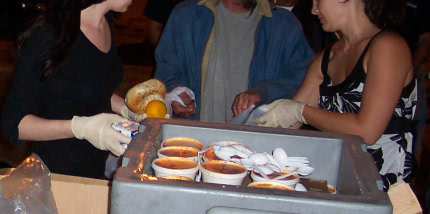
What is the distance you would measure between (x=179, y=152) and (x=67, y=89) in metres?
0.74

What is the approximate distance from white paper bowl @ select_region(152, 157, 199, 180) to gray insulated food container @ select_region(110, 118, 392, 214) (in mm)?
27

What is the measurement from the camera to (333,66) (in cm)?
221

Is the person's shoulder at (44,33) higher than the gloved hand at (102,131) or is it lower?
higher

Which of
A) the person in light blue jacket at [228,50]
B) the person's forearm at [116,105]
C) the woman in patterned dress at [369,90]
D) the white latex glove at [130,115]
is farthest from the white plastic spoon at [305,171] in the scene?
the person in light blue jacket at [228,50]

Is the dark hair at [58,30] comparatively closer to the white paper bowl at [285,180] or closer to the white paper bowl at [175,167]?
the white paper bowl at [175,167]

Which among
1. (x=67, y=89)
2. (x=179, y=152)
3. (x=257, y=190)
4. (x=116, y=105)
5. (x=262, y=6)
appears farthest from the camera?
(x=262, y=6)

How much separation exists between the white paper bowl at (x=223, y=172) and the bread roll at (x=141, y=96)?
0.78m

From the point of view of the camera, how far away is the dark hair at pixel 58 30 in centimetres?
175

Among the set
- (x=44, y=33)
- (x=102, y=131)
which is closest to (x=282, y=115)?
(x=102, y=131)

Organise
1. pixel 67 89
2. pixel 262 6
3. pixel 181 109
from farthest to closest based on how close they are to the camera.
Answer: pixel 262 6 < pixel 181 109 < pixel 67 89

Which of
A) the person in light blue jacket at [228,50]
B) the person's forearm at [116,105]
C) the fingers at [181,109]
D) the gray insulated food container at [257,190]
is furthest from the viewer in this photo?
the person in light blue jacket at [228,50]

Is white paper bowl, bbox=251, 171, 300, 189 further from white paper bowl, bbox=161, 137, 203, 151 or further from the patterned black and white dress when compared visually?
the patterned black and white dress

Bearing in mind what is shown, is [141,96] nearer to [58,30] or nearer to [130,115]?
[130,115]

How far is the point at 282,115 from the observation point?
81.4 inches
